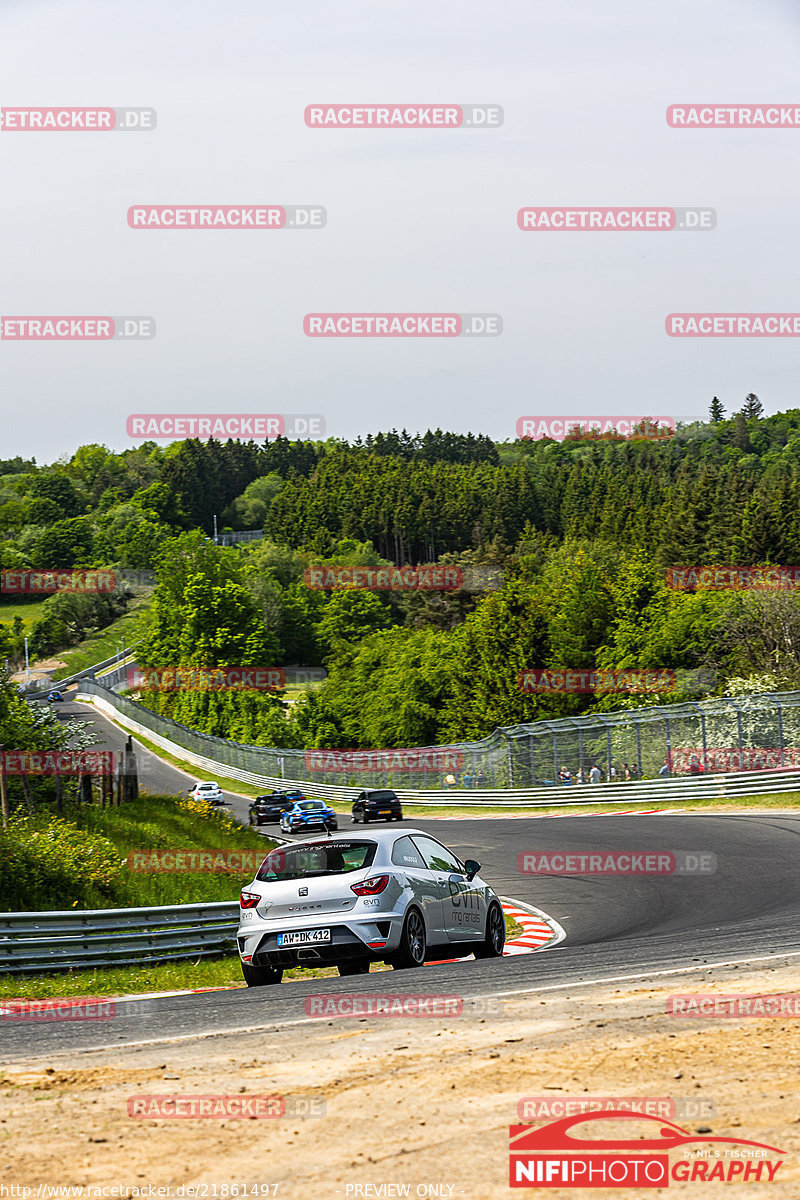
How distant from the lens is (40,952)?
13.1 metres

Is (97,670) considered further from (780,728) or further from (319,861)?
(319,861)

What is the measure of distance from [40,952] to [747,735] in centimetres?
2417

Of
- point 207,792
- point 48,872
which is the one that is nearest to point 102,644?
point 207,792

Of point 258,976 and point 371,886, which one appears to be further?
point 258,976

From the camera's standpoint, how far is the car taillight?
1118 centimetres

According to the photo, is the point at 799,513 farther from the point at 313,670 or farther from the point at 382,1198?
the point at 382,1198

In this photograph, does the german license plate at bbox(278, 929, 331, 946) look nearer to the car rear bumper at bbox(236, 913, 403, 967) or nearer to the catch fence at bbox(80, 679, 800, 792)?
the car rear bumper at bbox(236, 913, 403, 967)

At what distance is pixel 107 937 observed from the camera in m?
13.6

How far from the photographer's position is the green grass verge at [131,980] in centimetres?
1237

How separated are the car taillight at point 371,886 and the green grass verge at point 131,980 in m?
2.24

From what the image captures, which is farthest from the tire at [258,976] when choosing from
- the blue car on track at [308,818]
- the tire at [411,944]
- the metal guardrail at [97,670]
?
the metal guardrail at [97,670]

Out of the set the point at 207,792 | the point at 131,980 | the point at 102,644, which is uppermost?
the point at 102,644

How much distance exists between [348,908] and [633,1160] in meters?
6.17

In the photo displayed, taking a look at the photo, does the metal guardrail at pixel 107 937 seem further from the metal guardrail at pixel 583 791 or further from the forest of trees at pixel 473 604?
the forest of trees at pixel 473 604
